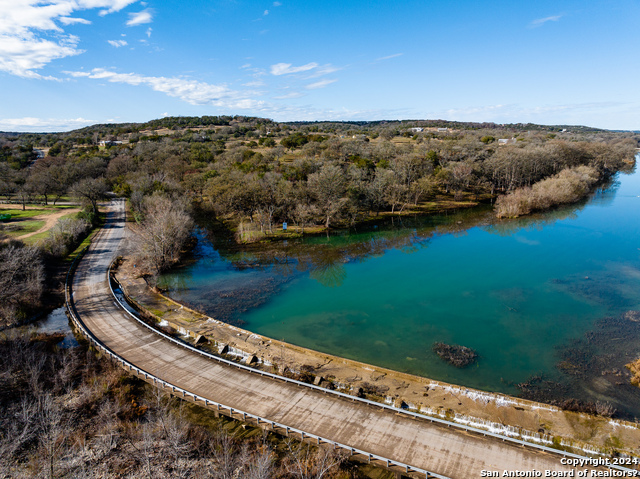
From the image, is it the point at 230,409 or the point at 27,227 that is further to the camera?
the point at 27,227

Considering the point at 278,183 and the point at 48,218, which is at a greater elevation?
the point at 278,183

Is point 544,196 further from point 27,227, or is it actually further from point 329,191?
point 27,227

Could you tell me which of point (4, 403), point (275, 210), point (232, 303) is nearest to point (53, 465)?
point (4, 403)

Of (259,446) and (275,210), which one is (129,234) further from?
(259,446)

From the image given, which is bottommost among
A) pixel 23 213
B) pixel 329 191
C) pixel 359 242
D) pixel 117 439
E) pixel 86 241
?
pixel 117 439

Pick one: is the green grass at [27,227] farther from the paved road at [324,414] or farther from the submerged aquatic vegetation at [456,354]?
the submerged aquatic vegetation at [456,354]

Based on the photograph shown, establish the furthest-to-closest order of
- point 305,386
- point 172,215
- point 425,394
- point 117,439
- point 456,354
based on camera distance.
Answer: point 172,215, point 456,354, point 305,386, point 425,394, point 117,439

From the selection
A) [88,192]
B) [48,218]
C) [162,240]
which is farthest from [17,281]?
[88,192]

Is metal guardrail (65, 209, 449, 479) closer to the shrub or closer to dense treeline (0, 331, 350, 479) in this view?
dense treeline (0, 331, 350, 479)
